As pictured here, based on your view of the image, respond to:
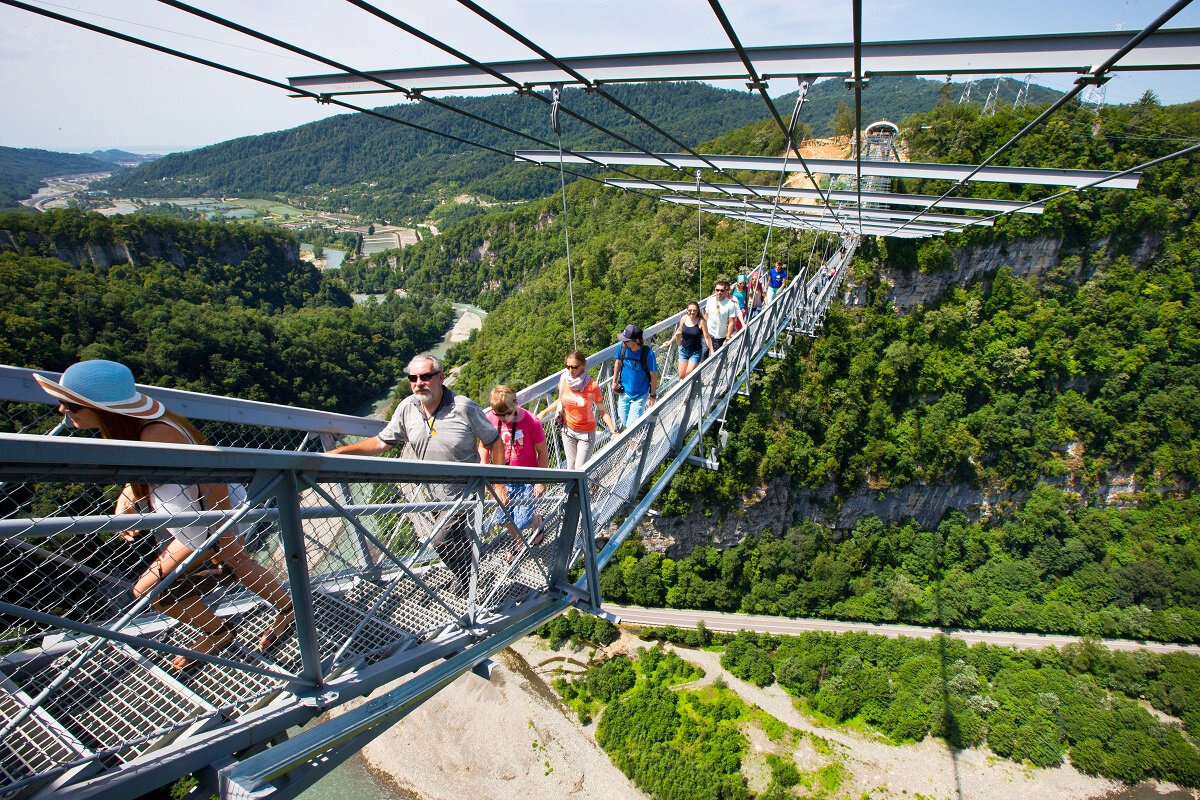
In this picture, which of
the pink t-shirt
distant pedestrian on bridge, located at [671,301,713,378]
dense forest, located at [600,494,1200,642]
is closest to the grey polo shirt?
the pink t-shirt

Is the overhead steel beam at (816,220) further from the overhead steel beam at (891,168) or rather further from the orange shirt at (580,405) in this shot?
the orange shirt at (580,405)

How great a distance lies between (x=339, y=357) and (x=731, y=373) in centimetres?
3125

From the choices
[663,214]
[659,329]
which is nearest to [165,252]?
[663,214]

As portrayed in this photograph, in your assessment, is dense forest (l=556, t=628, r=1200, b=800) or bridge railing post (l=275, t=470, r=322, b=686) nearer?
bridge railing post (l=275, t=470, r=322, b=686)

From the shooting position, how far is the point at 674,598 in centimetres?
2289

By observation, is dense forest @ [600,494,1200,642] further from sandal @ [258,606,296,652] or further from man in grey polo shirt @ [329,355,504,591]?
sandal @ [258,606,296,652]

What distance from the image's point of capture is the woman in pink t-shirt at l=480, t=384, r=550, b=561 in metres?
3.22

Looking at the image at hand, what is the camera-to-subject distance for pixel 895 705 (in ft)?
58.7

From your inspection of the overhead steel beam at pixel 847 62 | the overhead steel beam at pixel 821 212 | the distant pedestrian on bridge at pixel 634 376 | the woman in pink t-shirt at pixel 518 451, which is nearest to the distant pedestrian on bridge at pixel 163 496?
the woman in pink t-shirt at pixel 518 451

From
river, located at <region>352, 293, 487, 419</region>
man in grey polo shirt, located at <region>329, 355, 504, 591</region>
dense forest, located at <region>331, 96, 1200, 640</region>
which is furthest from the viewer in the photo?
river, located at <region>352, 293, 487, 419</region>

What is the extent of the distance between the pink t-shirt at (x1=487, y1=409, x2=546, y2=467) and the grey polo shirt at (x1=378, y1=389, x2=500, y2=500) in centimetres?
48

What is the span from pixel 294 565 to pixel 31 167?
186m

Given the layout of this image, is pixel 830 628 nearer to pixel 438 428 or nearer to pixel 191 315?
pixel 438 428

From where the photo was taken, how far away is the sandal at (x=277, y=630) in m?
2.25
